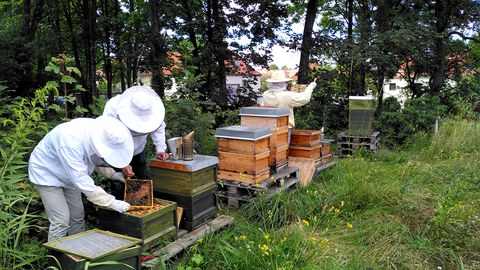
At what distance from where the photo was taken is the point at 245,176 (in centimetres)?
437

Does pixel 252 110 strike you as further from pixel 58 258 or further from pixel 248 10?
pixel 248 10

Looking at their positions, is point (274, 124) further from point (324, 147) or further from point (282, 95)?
point (324, 147)

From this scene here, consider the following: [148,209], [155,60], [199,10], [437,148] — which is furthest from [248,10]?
[148,209]

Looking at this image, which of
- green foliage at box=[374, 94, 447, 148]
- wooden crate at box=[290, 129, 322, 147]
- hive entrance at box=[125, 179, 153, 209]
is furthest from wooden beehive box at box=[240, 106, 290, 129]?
green foliage at box=[374, 94, 447, 148]

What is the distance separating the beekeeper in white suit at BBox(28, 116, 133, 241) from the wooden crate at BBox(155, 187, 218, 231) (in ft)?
2.00

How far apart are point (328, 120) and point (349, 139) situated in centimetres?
240

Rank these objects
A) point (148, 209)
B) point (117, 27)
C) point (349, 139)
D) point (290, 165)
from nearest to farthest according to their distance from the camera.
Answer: point (148, 209) → point (290, 165) → point (349, 139) → point (117, 27)

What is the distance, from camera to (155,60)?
9109mm

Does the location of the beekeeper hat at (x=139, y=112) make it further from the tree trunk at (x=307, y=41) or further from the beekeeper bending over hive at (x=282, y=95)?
the tree trunk at (x=307, y=41)

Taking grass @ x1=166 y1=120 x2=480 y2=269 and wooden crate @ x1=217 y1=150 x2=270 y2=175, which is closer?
grass @ x1=166 y1=120 x2=480 y2=269

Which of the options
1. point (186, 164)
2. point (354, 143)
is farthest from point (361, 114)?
point (186, 164)

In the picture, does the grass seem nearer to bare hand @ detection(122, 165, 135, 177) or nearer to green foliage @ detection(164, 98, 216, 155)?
bare hand @ detection(122, 165, 135, 177)

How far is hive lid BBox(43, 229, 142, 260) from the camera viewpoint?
235 centimetres

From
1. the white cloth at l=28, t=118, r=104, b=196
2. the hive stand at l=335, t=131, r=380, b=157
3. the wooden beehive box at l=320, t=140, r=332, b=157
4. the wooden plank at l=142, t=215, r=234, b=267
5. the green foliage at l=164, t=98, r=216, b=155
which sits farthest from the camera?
the hive stand at l=335, t=131, r=380, b=157
